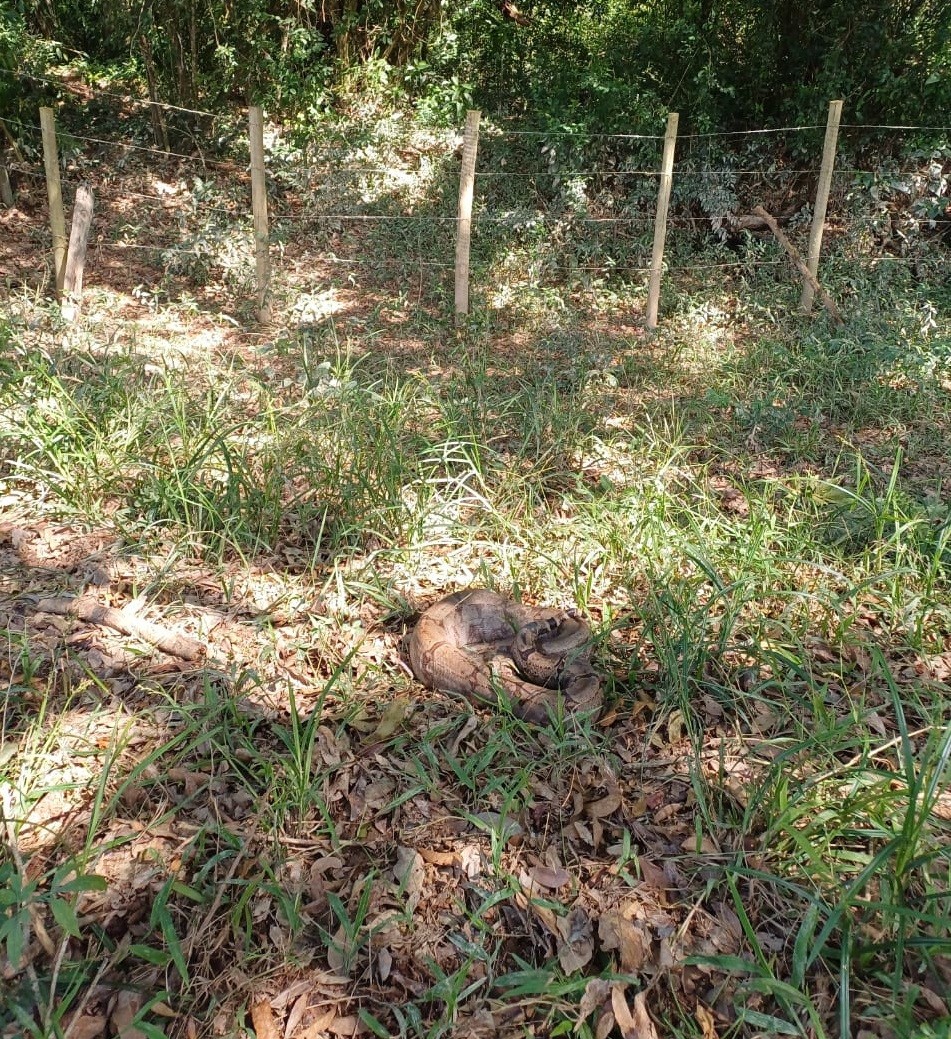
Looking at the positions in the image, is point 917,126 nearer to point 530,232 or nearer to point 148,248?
point 530,232

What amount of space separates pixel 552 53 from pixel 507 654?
8.75 m

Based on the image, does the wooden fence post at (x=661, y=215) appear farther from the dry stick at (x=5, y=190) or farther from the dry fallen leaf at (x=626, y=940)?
the dry stick at (x=5, y=190)

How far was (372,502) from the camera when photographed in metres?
3.35

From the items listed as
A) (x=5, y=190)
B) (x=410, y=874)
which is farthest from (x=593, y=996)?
(x=5, y=190)

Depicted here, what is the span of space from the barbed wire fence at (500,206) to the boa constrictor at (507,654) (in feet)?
14.5

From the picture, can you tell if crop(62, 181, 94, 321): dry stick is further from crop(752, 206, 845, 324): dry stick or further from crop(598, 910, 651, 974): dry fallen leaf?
crop(598, 910, 651, 974): dry fallen leaf

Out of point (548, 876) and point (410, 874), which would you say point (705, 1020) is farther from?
point (410, 874)

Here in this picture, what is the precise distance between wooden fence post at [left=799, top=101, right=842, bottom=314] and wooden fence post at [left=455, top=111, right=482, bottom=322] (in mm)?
2722

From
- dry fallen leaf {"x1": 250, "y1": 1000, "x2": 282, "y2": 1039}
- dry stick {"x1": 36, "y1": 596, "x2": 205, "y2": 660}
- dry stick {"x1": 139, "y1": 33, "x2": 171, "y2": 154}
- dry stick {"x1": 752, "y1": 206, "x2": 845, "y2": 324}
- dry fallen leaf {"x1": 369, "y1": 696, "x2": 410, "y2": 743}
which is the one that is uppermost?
dry stick {"x1": 139, "y1": 33, "x2": 171, "y2": 154}

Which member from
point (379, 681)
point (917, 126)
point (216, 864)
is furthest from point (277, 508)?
point (917, 126)

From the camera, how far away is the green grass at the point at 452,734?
1.79m

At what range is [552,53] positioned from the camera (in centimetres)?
934

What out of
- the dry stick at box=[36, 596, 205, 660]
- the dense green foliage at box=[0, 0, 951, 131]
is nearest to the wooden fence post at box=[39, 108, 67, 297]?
the dense green foliage at box=[0, 0, 951, 131]

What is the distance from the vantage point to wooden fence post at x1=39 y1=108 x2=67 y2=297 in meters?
5.84
